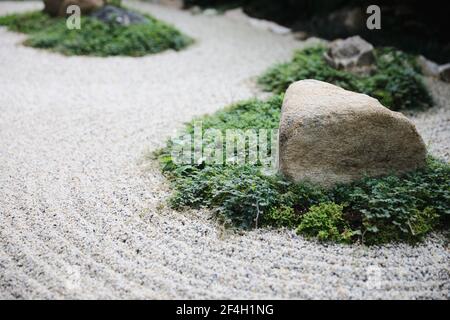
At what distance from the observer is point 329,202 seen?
15.2 ft

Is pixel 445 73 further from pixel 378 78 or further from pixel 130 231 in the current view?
pixel 130 231

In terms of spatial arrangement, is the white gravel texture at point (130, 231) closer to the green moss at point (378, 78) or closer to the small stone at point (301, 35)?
the green moss at point (378, 78)

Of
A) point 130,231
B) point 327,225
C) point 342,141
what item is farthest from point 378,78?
point 130,231

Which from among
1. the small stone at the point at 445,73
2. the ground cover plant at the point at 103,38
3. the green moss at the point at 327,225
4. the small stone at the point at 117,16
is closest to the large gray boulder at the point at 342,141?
the green moss at the point at 327,225

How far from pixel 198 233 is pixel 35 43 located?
8579 millimetres

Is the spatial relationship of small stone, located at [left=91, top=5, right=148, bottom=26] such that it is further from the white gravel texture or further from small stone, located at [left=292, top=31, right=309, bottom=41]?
small stone, located at [left=292, top=31, right=309, bottom=41]

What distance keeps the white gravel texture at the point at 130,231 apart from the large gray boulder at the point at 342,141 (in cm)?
88

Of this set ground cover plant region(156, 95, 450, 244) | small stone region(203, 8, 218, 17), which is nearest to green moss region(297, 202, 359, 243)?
ground cover plant region(156, 95, 450, 244)

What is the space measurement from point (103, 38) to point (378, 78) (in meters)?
6.81

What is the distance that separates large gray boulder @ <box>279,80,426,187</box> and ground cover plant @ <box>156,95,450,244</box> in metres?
0.15

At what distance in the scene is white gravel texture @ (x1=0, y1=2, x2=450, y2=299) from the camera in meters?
3.80

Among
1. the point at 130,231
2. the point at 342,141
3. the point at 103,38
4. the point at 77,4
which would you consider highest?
the point at 77,4

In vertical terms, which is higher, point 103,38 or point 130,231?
point 103,38
